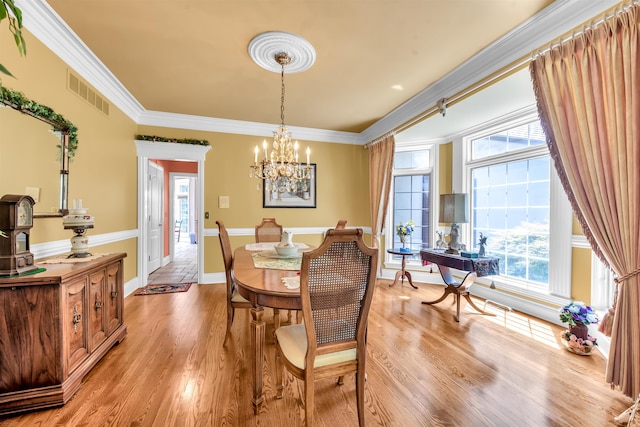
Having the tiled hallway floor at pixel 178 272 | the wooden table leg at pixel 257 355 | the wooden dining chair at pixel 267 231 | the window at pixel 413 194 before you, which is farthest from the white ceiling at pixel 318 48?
the tiled hallway floor at pixel 178 272

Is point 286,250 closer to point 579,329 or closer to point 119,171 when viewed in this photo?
point 579,329

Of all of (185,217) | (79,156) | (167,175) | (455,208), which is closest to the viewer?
(79,156)

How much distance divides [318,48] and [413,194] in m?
3.03

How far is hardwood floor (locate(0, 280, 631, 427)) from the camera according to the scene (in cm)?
161

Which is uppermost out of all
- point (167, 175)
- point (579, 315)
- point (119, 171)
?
point (167, 175)

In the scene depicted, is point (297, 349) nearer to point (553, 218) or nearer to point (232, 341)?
point (232, 341)

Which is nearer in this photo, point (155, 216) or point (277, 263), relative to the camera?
point (277, 263)

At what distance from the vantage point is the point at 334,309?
142 cm

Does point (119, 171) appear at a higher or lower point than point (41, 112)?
lower

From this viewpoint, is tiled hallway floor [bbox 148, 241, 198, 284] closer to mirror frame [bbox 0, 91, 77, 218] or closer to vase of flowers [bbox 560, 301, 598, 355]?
mirror frame [bbox 0, 91, 77, 218]

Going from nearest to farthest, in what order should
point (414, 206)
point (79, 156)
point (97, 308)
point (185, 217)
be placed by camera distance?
point (97, 308) → point (79, 156) → point (414, 206) → point (185, 217)

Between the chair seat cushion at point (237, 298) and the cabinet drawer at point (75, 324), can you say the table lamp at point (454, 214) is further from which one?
the cabinet drawer at point (75, 324)

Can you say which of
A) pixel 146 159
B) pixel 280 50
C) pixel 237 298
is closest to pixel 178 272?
pixel 146 159

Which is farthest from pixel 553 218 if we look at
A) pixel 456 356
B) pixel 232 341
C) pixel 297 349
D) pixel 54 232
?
pixel 54 232
